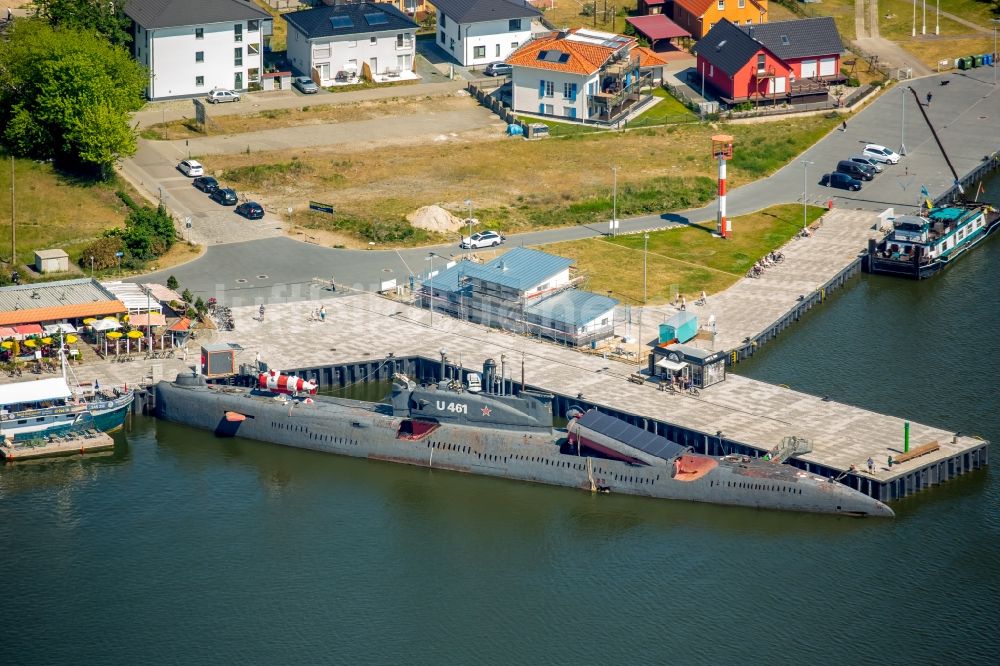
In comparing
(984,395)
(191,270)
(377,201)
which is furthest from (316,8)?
(984,395)

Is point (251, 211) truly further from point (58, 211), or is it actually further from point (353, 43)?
point (353, 43)

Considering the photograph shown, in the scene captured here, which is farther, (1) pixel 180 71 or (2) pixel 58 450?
(1) pixel 180 71

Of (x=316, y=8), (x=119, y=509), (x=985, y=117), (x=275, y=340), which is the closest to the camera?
(x=119, y=509)

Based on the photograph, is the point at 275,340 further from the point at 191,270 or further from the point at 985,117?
the point at 985,117

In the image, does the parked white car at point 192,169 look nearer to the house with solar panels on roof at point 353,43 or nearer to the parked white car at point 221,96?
the parked white car at point 221,96

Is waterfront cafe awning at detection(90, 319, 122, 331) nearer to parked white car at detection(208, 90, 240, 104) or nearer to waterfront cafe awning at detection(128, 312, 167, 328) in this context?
waterfront cafe awning at detection(128, 312, 167, 328)

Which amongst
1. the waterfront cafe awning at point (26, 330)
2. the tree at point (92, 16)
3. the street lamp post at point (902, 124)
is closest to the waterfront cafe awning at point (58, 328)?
the waterfront cafe awning at point (26, 330)
